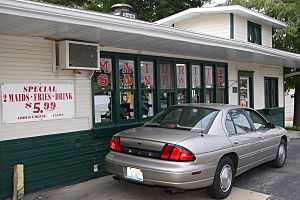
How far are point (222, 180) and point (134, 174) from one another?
1479 millimetres

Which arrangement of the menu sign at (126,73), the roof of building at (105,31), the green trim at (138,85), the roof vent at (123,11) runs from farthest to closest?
the roof vent at (123,11) < the menu sign at (126,73) < the green trim at (138,85) < the roof of building at (105,31)

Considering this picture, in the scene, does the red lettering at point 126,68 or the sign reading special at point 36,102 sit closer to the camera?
the sign reading special at point 36,102

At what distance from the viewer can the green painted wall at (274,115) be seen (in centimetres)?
1358

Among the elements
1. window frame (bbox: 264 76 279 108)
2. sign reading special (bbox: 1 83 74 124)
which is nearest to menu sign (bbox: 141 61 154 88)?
sign reading special (bbox: 1 83 74 124)

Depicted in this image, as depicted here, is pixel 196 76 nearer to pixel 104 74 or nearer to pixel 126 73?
Result: pixel 126 73

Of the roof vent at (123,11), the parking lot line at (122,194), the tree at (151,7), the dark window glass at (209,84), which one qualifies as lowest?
the parking lot line at (122,194)

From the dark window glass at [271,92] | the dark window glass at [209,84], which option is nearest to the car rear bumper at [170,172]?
the dark window glass at [209,84]

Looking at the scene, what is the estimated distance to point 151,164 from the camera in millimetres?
4895

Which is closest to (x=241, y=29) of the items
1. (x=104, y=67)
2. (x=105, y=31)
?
(x=104, y=67)

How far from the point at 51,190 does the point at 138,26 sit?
334 cm

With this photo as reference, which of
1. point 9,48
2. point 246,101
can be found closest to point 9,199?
point 9,48

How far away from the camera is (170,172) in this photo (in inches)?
185

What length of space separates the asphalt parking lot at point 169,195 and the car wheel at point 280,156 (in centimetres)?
48

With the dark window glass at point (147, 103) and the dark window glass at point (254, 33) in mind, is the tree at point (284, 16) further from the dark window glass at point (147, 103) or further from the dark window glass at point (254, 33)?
the dark window glass at point (147, 103)
